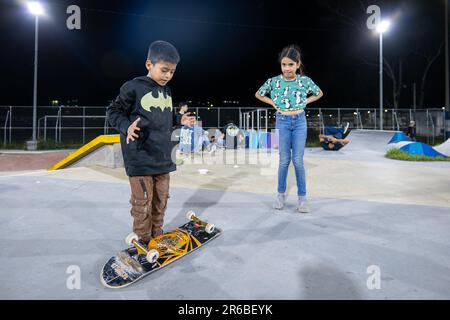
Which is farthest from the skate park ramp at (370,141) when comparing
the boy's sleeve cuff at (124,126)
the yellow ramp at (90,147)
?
the boy's sleeve cuff at (124,126)

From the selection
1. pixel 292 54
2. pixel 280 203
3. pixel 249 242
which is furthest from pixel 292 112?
pixel 249 242

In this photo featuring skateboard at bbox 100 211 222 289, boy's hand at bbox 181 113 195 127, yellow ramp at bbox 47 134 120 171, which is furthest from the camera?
yellow ramp at bbox 47 134 120 171

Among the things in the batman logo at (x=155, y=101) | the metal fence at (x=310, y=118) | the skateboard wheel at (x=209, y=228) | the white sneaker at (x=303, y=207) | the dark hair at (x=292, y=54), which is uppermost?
the metal fence at (x=310, y=118)

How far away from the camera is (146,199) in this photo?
102 inches

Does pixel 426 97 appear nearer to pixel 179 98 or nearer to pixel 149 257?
pixel 179 98

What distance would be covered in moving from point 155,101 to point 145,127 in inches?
8.9

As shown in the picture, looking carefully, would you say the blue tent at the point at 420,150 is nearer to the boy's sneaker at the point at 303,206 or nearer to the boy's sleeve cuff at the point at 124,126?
the boy's sneaker at the point at 303,206

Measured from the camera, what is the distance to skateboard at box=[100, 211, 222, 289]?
2.07 m

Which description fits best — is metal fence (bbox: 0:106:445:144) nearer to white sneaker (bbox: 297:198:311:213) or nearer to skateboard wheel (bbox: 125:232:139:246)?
white sneaker (bbox: 297:198:311:213)

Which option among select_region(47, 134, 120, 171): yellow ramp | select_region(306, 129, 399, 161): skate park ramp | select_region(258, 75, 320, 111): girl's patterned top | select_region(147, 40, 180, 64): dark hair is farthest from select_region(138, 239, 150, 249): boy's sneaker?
select_region(306, 129, 399, 161): skate park ramp

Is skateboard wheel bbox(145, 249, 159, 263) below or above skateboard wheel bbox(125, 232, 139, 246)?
below

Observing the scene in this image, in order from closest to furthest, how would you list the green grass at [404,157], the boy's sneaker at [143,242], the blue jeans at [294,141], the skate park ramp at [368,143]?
the boy's sneaker at [143,242]
the blue jeans at [294,141]
the green grass at [404,157]
the skate park ramp at [368,143]

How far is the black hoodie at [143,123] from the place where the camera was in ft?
8.43

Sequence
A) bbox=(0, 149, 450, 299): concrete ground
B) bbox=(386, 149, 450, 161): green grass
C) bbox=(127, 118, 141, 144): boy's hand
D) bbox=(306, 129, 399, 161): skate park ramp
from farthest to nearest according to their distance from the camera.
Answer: bbox=(306, 129, 399, 161): skate park ramp, bbox=(386, 149, 450, 161): green grass, bbox=(127, 118, 141, 144): boy's hand, bbox=(0, 149, 450, 299): concrete ground
